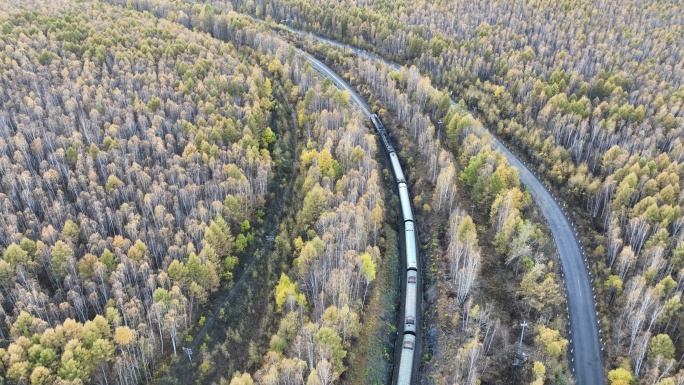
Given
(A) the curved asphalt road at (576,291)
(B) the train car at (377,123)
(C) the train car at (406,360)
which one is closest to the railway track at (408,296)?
(C) the train car at (406,360)

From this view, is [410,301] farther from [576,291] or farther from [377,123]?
[377,123]

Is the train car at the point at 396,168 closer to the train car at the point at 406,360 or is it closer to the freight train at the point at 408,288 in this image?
the freight train at the point at 408,288

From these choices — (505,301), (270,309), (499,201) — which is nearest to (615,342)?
(505,301)

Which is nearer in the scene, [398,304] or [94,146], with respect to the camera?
[398,304]

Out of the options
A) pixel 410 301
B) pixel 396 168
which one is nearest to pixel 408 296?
pixel 410 301

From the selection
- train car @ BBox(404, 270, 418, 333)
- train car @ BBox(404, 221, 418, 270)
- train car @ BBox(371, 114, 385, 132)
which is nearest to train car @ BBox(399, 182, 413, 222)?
train car @ BBox(404, 221, 418, 270)

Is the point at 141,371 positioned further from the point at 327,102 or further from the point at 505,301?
the point at 327,102
